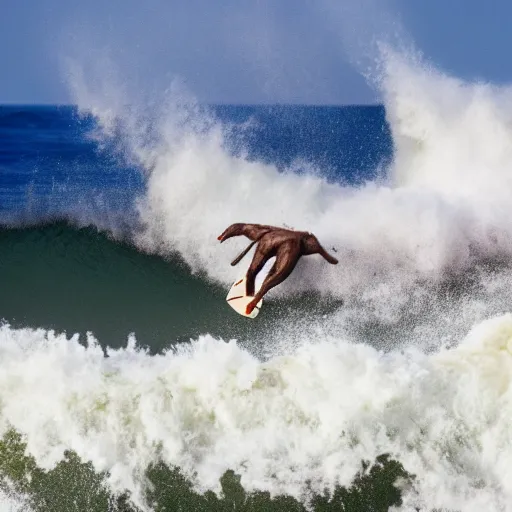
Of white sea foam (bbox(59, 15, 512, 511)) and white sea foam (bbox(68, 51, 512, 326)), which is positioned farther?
white sea foam (bbox(68, 51, 512, 326))

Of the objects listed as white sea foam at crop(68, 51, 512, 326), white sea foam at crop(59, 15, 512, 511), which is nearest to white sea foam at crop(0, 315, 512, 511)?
white sea foam at crop(59, 15, 512, 511)

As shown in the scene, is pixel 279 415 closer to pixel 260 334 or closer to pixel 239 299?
pixel 239 299

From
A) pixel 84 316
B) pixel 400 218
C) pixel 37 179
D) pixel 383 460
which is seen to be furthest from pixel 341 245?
pixel 37 179

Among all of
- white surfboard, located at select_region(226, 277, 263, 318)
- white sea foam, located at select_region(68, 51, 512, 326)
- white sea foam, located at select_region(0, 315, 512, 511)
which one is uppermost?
white sea foam, located at select_region(68, 51, 512, 326)

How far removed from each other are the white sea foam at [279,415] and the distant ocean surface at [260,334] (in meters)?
0.02

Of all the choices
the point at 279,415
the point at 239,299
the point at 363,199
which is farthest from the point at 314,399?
the point at 363,199

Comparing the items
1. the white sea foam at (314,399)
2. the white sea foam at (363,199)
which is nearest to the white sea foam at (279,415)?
the white sea foam at (314,399)

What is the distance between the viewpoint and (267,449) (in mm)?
6160

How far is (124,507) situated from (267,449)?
1.32 metres

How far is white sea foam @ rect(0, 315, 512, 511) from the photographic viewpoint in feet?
19.6

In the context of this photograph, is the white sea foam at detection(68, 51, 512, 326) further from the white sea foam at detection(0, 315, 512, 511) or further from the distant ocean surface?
the white sea foam at detection(0, 315, 512, 511)

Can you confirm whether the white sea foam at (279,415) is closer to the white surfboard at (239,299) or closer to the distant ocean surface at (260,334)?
the distant ocean surface at (260,334)

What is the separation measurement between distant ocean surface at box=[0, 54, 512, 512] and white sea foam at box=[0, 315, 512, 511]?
2 centimetres

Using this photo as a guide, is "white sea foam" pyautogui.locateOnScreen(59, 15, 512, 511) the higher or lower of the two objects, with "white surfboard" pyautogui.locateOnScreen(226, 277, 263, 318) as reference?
lower
